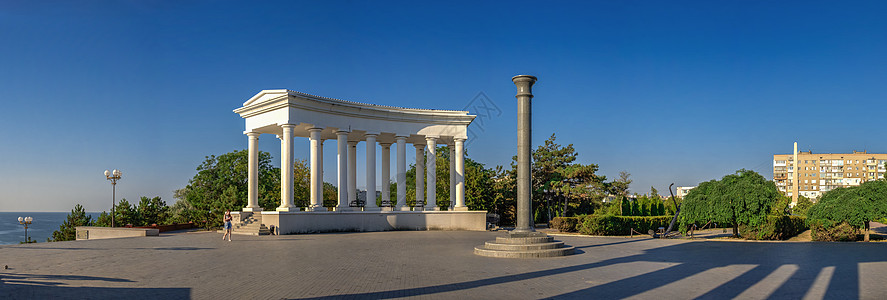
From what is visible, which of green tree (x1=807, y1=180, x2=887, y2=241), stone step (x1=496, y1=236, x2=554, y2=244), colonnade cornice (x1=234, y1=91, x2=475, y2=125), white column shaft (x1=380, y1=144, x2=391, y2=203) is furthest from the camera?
white column shaft (x1=380, y1=144, x2=391, y2=203)

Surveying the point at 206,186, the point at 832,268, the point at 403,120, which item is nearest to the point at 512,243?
the point at 832,268

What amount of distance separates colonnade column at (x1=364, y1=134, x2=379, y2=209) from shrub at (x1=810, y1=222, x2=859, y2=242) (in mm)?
26687

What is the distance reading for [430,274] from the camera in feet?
50.3

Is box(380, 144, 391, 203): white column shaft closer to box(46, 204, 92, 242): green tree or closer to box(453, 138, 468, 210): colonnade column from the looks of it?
box(453, 138, 468, 210): colonnade column

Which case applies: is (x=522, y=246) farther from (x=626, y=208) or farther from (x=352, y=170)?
(x=626, y=208)

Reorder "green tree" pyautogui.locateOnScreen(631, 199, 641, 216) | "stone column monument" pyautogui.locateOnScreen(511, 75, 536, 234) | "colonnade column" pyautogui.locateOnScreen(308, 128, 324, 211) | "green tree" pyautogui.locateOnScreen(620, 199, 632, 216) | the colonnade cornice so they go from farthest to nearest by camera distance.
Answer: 1. "green tree" pyautogui.locateOnScreen(631, 199, 641, 216)
2. "green tree" pyautogui.locateOnScreen(620, 199, 632, 216)
3. "colonnade column" pyautogui.locateOnScreen(308, 128, 324, 211)
4. the colonnade cornice
5. "stone column monument" pyautogui.locateOnScreen(511, 75, 536, 234)

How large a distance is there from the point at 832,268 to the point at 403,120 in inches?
1119

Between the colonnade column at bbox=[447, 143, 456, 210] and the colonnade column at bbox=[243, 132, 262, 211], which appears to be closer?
the colonnade column at bbox=[243, 132, 262, 211]

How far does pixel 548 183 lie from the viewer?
56531 millimetres

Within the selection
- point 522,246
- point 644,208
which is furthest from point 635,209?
point 522,246

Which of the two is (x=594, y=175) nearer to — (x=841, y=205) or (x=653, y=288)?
(x=841, y=205)

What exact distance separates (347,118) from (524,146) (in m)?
17.9

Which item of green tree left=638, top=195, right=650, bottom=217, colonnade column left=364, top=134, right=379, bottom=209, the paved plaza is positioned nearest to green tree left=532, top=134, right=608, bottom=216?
green tree left=638, top=195, right=650, bottom=217

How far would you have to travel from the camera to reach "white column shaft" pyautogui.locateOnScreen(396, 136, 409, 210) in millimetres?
39344
